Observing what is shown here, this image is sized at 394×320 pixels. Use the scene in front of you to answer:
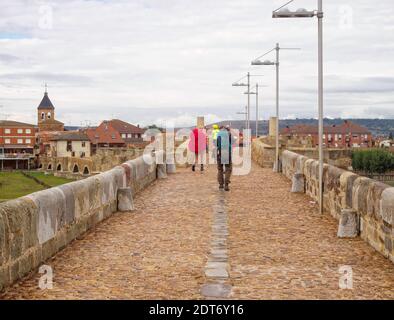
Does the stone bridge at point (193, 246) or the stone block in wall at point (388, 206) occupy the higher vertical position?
the stone block in wall at point (388, 206)

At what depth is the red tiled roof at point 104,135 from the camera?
143 meters

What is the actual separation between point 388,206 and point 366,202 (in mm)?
1142

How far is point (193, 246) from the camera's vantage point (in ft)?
28.6

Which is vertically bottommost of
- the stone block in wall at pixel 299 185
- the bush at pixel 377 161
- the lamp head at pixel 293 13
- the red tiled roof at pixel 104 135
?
the bush at pixel 377 161

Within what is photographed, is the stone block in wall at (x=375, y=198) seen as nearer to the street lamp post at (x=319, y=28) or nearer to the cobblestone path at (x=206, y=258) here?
the cobblestone path at (x=206, y=258)

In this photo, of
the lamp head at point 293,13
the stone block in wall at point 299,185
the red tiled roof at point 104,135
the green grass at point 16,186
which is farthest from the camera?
the red tiled roof at point 104,135

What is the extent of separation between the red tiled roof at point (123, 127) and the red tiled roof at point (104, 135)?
8290mm

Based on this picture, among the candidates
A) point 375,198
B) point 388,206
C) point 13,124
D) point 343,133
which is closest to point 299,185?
point 375,198

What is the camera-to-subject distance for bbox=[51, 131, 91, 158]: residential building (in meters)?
Result: 136

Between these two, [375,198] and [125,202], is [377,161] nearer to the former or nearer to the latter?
[125,202]

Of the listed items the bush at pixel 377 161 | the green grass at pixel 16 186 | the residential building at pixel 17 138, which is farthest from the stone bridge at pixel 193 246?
the residential building at pixel 17 138
